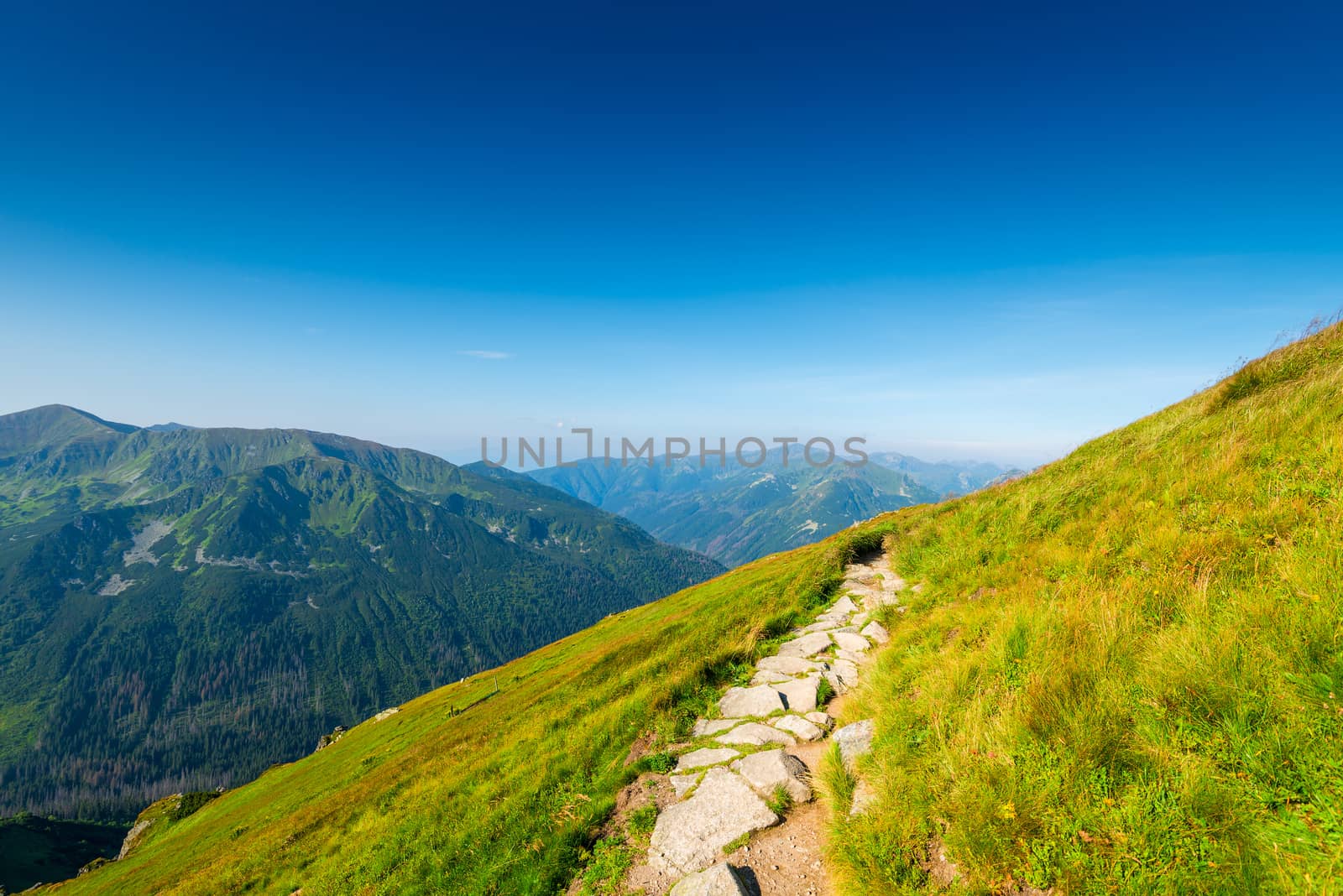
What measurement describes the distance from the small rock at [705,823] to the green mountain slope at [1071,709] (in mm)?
1072

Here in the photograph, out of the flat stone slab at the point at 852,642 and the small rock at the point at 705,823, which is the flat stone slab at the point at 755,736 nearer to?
the small rock at the point at 705,823

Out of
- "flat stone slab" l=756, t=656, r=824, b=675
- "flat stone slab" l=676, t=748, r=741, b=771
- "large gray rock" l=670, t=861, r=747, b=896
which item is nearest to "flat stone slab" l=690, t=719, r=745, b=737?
"flat stone slab" l=676, t=748, r=741, b=771

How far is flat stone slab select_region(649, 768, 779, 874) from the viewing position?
6141 mm

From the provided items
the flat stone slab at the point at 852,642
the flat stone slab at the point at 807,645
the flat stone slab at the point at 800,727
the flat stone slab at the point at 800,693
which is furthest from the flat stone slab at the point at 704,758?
the flat stone slab at the point at 852,642

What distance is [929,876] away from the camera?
174 inches

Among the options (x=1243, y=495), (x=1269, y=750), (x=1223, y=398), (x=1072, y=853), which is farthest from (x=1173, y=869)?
(x=1223, y=398)

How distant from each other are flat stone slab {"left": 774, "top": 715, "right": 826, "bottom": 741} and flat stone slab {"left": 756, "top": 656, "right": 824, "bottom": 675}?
5.40ft

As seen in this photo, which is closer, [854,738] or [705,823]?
[705,823]

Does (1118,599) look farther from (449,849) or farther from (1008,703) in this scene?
(449,849)

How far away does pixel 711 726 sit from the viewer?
9039 millimetres

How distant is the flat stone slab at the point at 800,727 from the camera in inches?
311

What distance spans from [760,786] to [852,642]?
16.1ft

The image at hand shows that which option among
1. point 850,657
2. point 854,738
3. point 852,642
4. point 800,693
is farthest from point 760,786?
point 852,642

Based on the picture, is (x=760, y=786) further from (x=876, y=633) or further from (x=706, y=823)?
(x=876, y=633)
